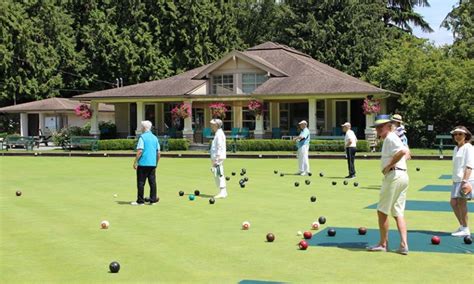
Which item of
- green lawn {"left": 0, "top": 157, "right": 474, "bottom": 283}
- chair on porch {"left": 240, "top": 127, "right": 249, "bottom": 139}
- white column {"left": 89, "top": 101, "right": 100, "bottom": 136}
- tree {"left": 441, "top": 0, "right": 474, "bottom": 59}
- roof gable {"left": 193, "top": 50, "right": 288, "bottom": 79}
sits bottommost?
green lawn {"left": 0, "top": 157, "right": 474, "bottom": 283}

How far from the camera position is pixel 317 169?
2352 centimetres

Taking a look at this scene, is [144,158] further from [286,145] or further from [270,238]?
[286,145]

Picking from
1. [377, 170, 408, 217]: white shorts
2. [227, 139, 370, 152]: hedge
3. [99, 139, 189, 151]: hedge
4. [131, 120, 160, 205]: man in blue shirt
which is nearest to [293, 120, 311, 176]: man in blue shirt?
[131, 120, 160, 205]: man in blue shirt

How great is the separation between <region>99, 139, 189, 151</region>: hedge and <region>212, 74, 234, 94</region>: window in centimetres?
452

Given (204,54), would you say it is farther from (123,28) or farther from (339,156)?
(339,156)

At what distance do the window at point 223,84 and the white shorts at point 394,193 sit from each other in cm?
3186

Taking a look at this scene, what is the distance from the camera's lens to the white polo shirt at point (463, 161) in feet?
30.7

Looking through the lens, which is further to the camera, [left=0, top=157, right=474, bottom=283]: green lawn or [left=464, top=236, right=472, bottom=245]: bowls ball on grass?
[left=464, top=236, right=472, bottom=245]: bowls ball on grass

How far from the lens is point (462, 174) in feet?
30.8

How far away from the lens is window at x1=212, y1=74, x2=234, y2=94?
40112mm

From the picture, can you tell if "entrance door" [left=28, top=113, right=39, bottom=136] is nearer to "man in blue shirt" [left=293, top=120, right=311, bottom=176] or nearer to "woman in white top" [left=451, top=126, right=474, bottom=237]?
"man in blue shirt" [left=293, top=120, right=311, bottom=176]

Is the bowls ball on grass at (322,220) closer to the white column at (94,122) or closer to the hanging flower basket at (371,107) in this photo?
the hanging flower basket at (371,107)

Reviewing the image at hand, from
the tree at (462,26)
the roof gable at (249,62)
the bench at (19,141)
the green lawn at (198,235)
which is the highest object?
the tree at (462,26)

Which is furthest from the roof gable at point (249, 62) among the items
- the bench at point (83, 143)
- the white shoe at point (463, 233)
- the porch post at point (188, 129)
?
the white shoe at point (463, 233)
